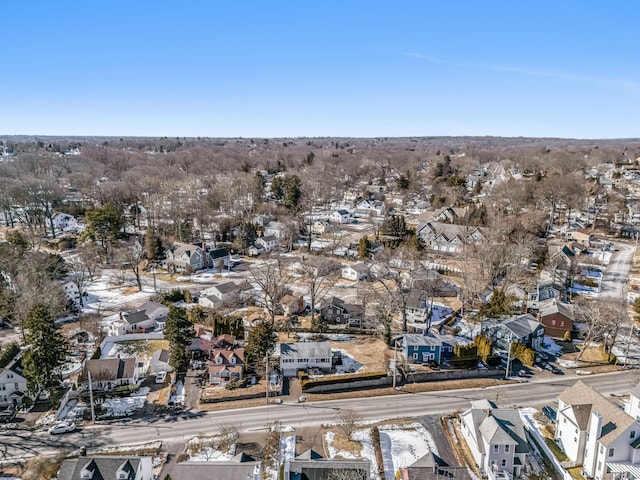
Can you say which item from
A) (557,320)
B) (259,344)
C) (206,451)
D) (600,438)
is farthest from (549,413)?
(206,451)

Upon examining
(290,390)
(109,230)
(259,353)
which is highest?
(109,230)

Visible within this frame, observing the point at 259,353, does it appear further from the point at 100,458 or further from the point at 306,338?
the point at 100,458

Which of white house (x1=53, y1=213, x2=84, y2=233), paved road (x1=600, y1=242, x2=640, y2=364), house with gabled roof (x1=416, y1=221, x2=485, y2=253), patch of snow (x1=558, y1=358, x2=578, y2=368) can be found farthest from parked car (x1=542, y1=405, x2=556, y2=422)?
white house (x1=53, y1=213, x2=84, y2=233)

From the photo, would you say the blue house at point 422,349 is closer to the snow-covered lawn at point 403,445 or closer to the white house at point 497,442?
the snow-covered lawn at point 403,445

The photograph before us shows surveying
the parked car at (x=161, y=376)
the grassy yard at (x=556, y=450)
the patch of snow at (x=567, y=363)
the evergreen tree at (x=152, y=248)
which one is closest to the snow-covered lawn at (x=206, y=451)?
the parked car at (x=161, y=376)

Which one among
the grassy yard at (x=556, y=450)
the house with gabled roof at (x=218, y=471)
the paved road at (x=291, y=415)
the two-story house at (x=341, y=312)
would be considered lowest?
the grassy yard at (x=556, y=450)

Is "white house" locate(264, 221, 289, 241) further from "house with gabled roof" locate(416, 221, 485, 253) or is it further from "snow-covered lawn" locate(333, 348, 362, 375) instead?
"snow-covered lawn" locate(333, 348, 362, 375)

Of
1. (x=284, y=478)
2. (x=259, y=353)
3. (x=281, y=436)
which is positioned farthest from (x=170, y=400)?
(x=284, y=478)
